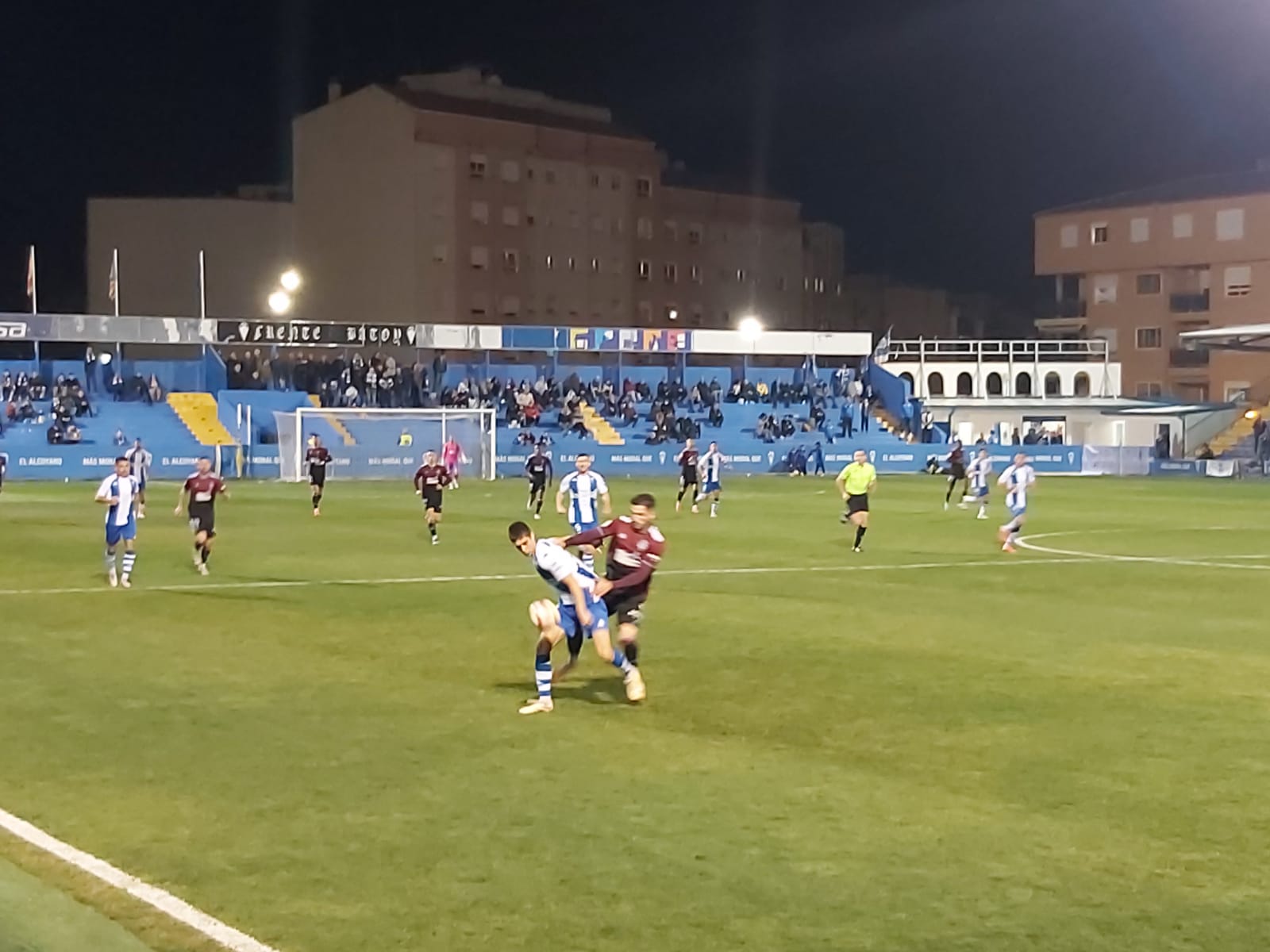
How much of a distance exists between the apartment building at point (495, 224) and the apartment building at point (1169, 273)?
1805 centimetres

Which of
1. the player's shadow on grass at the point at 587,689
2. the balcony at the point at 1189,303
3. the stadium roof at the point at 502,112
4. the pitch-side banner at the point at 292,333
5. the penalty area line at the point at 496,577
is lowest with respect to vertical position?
the player's shadow on grass at the point at 587,689

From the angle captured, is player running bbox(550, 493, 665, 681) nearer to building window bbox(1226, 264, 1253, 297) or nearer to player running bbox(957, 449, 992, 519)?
player running bbox(957, 449, 992, 519)

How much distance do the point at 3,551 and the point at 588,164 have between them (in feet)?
197

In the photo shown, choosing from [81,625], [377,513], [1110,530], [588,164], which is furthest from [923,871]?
[588,164]

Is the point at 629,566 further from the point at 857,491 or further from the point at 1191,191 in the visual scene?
the point at 1191,191

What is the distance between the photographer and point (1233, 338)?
6319cm

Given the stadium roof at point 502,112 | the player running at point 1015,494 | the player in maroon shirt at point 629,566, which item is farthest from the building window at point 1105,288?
the player in maroon shirt at point 629,566

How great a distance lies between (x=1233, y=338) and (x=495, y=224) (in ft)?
121

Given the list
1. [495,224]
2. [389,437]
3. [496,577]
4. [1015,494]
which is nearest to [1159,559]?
[1015,494]

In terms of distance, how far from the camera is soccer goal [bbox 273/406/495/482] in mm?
56000

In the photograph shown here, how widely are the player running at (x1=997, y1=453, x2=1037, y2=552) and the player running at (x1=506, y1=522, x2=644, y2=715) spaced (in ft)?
52.8

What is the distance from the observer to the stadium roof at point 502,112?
7688 centimetres

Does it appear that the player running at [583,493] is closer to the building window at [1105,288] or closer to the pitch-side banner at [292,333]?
the pitch-side banner at [292,333]

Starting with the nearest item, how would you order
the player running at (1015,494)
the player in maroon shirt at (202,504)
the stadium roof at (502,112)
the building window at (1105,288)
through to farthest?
the player in maroon shirt at (202,504) < the player running at (1015,494) < the stadium roof at (502,112) < the building window at (1105,288)
